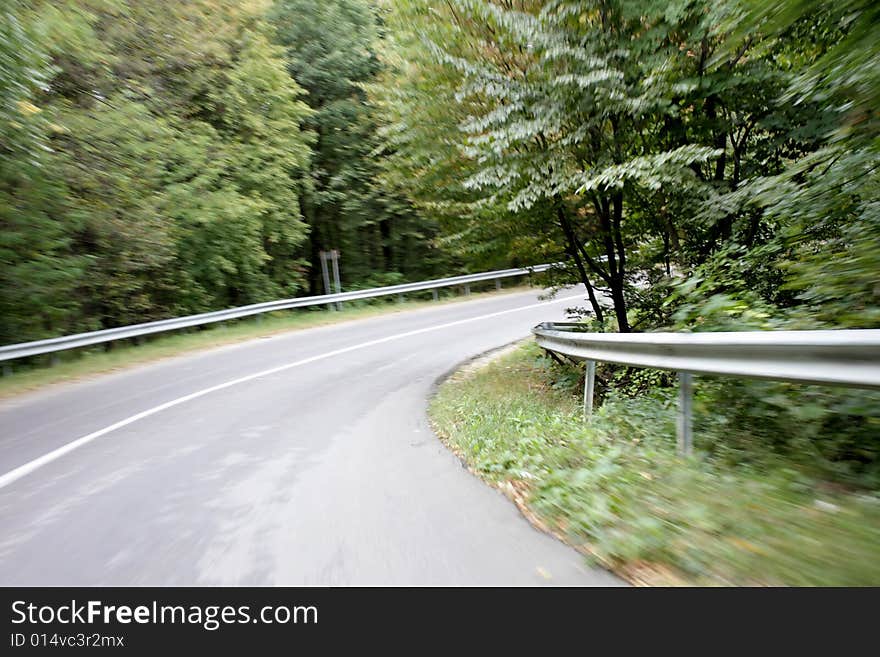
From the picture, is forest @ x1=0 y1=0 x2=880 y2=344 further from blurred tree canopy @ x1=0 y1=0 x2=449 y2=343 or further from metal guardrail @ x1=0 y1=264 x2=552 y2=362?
metal guardrail @ x1=0 y1=264 x2=552 y2=362

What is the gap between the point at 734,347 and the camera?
3.38 metres

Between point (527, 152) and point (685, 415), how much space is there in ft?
17.3

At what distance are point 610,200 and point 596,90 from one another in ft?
6.89

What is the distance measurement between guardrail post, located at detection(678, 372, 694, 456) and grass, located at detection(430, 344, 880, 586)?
9cm

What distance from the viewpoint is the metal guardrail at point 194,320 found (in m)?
11.2

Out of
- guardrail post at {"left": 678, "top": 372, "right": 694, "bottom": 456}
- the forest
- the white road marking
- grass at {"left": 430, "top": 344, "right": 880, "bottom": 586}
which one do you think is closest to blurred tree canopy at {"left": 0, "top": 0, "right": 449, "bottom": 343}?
the forest

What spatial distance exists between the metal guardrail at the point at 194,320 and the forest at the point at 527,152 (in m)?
0.93

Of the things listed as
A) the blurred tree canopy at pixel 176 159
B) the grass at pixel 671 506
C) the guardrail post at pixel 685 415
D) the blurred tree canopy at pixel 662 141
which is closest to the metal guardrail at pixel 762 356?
the guardrail post at pixel 685 415

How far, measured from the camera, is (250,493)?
4.49 m

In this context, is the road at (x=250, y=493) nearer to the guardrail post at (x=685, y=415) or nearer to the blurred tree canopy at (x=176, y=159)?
the guardrail post at (x=685, y=415)

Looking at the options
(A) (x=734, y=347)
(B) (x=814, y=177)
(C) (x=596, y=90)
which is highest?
(C) (x=596, y=90)

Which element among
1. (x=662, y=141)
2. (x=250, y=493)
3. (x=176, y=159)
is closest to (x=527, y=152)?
(x=662, y=141)
